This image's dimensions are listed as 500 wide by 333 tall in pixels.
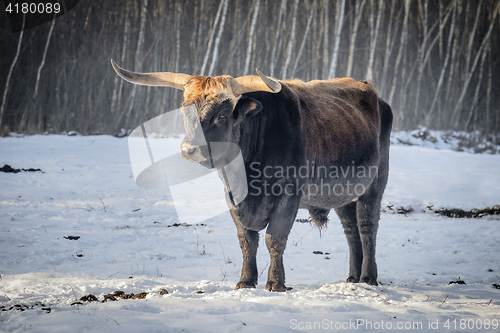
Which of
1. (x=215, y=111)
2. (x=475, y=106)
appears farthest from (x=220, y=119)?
(x=475, y=106)

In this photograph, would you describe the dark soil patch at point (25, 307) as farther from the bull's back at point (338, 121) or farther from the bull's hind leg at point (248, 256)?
the bull's back at point (338, 121)

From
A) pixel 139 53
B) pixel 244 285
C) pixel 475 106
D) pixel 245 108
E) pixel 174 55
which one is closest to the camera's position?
pixel 245 108

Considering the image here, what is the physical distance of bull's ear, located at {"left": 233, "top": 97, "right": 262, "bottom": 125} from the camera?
369 centimetres

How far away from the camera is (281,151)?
149 inches

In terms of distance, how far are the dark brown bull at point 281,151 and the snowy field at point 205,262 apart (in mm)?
495

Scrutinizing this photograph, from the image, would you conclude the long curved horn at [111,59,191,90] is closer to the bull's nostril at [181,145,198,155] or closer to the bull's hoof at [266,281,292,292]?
the bull's nostril at [181,145,198,155]

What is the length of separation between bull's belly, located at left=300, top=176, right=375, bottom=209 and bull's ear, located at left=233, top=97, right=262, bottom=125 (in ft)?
2.58

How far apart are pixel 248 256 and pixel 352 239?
1375mm

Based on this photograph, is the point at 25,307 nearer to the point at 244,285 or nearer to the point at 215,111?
the point at 244,285

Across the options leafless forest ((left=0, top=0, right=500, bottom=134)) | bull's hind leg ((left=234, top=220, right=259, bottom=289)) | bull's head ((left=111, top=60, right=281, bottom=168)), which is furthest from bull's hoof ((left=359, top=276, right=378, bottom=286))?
leafless forest ((left=0, top=0, right=500, bottom=134))

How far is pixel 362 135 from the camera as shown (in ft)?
15.2

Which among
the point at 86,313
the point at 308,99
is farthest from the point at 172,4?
the point at 86,313

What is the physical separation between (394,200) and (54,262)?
19.0 ft

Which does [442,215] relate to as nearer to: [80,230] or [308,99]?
[308,99]
